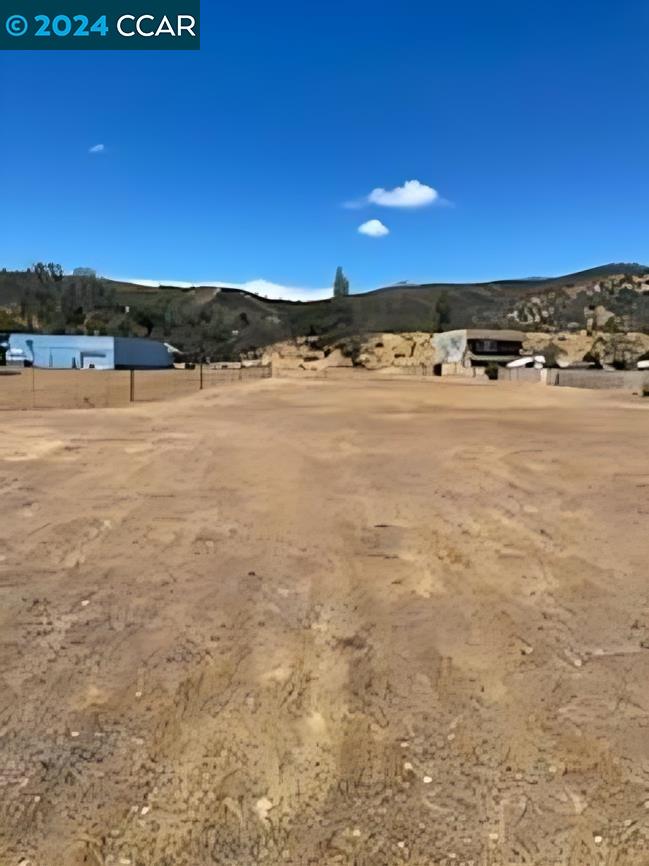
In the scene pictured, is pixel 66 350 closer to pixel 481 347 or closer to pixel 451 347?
pixel 451 347

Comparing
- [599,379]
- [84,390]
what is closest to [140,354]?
[84,390]

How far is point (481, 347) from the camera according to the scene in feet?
299

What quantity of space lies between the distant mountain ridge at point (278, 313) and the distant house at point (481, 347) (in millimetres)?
18877

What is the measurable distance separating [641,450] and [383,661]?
38.7 feet

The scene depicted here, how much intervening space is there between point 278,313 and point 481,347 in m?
84.3

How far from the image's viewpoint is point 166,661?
473cm

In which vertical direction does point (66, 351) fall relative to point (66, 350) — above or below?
below

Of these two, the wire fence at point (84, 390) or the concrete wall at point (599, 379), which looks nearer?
the wire fence at point (84, 390)

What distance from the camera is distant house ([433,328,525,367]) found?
8956cm

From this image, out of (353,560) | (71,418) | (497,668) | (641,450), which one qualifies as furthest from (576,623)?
(71,418)

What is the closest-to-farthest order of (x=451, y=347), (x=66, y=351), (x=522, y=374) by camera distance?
(x=522, y=374)
(x=66, y=351)
(x=451, y=347)

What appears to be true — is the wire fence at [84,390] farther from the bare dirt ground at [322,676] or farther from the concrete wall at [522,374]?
the bare dirt ground at [322,676]

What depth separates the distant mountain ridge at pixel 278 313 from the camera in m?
117

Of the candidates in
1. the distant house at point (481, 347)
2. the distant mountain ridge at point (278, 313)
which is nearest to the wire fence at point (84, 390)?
the distant house at point (481, 347)
